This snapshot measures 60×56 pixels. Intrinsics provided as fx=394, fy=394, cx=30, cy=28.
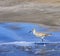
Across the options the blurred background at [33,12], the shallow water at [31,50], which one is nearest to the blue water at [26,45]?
the shallow water at [31,50]

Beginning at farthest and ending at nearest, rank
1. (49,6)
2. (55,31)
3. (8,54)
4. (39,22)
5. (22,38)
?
(49,6) < (39,22) < (55,31) < (22,38) < (8,54)

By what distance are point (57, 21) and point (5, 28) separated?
80.5 inches

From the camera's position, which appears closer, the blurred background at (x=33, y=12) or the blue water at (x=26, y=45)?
the blue water at (x=26, y=45)

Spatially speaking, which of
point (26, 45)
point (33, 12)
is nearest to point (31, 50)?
point (26, 45)

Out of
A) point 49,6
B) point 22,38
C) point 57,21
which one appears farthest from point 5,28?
point 49,6

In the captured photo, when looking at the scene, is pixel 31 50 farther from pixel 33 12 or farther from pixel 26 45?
pixel 33 12

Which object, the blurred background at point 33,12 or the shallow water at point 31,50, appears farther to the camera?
→ the blurred background at point 33,12

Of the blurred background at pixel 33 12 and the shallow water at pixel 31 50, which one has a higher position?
the blurred background at pixel 33 12

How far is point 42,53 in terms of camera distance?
317 inches

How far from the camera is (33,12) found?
38.1 feet

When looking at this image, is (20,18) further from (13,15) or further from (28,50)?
(28,50)

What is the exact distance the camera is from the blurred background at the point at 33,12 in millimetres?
10680

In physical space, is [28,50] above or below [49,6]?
below

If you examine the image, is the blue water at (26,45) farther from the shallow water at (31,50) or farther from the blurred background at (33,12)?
the blurred background at (33,12)
